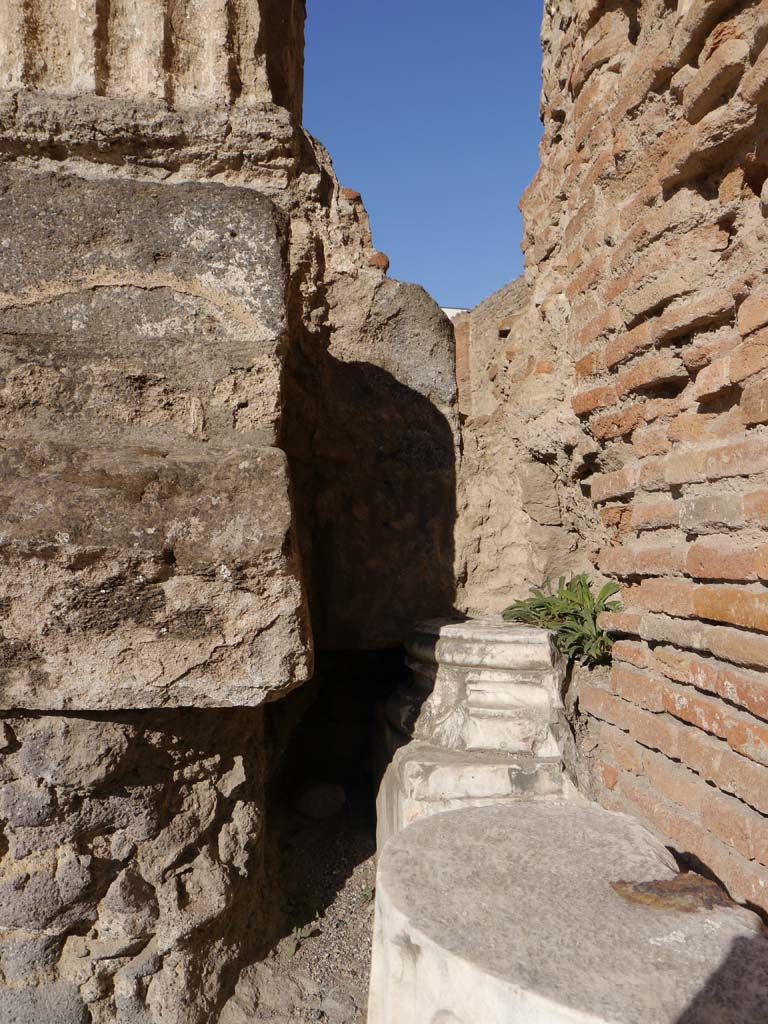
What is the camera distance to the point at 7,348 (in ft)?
6.39

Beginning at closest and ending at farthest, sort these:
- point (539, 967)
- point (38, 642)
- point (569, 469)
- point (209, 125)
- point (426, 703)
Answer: point (539, 967), point (38, 642), point (209, 125), point (426, 703), point (569, 469)

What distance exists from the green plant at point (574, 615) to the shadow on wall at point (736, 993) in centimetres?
144

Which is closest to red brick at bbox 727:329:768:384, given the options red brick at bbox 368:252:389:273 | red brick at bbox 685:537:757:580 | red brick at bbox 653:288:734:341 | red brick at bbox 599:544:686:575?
red brick at bbox 653:288:734:341

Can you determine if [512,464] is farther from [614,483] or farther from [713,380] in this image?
[713,380]

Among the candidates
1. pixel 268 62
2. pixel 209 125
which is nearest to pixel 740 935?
pixel 209 125

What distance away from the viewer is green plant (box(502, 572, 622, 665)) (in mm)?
2799

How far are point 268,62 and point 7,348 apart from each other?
1134 mm

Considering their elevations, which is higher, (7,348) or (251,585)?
(7,348)

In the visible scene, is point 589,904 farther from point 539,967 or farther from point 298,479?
point 298,479

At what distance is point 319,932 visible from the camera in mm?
2555

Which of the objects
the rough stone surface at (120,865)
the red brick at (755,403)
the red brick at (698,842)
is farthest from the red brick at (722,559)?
the rough stone surface at (120,865)

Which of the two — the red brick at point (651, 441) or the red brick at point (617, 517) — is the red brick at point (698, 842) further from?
the red brick at point (651, 441)

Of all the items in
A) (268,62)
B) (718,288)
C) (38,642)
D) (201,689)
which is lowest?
(201,689)

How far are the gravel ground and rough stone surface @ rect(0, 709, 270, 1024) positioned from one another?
142 mm
